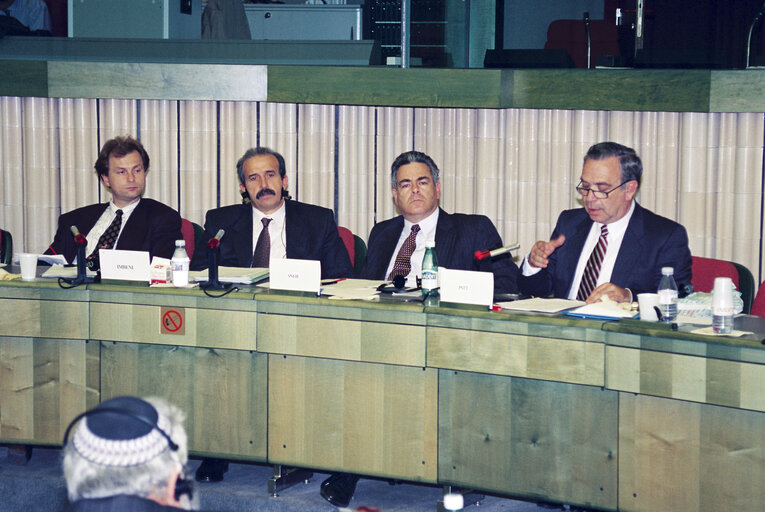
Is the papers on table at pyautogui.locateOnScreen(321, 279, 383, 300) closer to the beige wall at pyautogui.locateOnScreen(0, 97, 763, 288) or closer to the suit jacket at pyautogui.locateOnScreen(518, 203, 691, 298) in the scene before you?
the suit jacket at pyautogui.locateOnScreen(518, 203, 691, 298)

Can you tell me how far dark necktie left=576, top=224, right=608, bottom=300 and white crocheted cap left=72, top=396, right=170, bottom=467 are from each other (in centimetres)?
263

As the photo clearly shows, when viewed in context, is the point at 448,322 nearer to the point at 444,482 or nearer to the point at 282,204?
the point at 444,482

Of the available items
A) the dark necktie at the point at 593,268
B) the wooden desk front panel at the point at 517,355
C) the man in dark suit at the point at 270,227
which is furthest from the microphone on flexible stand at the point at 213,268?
the dark necktie at the point at 593,268

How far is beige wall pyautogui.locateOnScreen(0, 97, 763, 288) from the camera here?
4.86m

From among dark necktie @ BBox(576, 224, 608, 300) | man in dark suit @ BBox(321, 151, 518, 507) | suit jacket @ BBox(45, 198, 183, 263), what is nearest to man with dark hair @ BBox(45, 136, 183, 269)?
suit jacket @ BBox(45, 198, 183, 263)

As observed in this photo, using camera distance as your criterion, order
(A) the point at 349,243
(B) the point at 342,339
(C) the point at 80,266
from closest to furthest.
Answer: (B) the point at 342,339
(C) the point at 80,266
(A) the point at 349,243

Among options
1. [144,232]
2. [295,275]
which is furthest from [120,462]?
[144,232]

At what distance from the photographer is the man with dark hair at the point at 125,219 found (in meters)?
4.55

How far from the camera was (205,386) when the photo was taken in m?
3.70

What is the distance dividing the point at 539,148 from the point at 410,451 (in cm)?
219

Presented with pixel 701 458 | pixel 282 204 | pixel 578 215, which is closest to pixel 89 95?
pixel 282 204

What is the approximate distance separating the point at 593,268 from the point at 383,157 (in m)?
1.79

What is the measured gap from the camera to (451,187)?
211 inches

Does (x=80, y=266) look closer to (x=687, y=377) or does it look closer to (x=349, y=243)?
(x=349, y=243)
